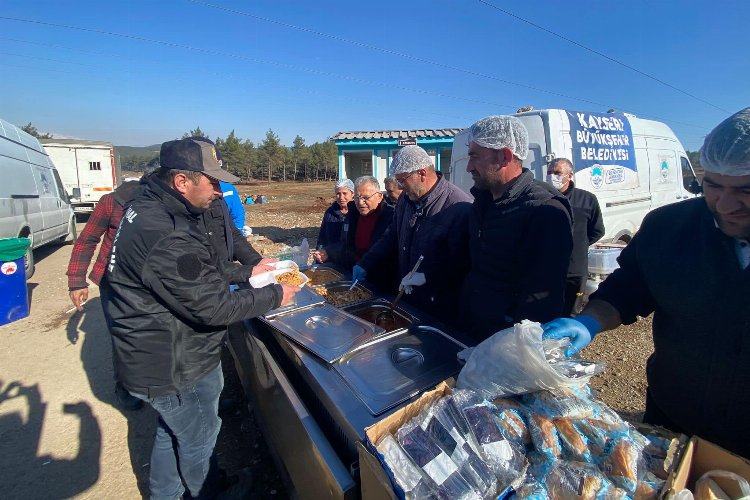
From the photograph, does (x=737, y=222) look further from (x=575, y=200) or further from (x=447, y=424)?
(x=575, y=200)

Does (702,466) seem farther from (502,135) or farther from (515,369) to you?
(502,135)

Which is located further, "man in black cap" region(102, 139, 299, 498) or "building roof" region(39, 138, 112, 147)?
"building roof" region(39, 138, 112, 147)

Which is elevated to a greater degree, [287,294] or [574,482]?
[287,294]

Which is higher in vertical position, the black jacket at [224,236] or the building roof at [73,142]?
the building roof at [73,142]

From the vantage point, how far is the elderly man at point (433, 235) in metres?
2.42

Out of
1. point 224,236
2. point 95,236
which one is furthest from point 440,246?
point 95,236

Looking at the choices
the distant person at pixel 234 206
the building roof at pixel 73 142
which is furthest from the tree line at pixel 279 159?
→ the distant person at pixel 234 206

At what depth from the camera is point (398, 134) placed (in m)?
16.4

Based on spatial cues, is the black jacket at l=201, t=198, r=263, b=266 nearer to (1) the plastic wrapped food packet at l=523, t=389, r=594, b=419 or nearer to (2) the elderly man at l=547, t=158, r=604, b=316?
(1) the plastic wrapped food packet at l=523, t=389, r=594, b=419

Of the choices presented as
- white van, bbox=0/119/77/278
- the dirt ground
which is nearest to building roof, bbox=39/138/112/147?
white van, bbox=0/119/77/278

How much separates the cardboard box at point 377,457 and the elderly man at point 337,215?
3422mm

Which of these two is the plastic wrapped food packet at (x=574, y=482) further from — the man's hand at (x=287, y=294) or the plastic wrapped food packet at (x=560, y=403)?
the man's hand at (x=287, y=294)

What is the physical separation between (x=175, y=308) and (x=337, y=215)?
9.90 ft

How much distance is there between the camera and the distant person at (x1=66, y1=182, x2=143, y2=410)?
119 inches
